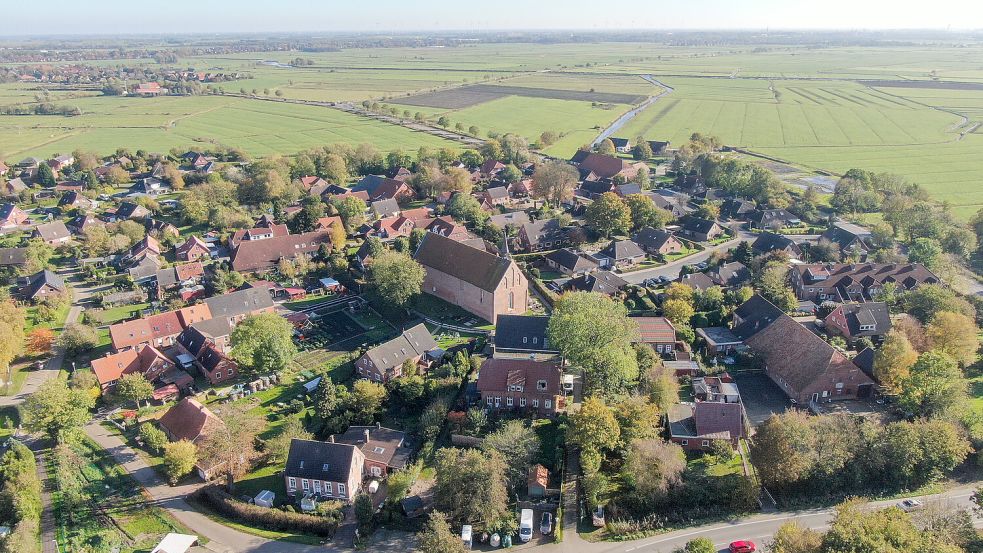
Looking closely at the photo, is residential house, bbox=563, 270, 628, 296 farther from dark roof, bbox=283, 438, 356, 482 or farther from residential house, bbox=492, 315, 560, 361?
dark roof, bbox=283, 438, 356, 482

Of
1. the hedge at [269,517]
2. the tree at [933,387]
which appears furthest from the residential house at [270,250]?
the tree at [933,387]

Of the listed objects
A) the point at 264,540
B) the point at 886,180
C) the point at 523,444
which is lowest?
the point at 264,540

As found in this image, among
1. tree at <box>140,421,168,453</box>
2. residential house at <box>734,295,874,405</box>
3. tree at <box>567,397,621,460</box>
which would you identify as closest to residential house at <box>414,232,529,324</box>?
tree at <box>567,397,621,460</box>

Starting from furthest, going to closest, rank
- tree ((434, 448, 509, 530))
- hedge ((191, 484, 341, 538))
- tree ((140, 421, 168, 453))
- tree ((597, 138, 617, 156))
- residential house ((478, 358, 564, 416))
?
tree ((597, 138, 617, 156)) < residential house ((478, 358, 564, 416)) < tree ((140, 421, 168, 453)) < hedge ((191, 484, 341, 538)) < tree ((434, 448, 509, 530))

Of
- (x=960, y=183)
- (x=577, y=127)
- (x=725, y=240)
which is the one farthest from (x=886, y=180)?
(x=577, y=127)

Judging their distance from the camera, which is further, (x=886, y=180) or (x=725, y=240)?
(x=886, y=180)

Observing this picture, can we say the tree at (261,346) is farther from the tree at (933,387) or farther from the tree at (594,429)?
the tree at (933,387)

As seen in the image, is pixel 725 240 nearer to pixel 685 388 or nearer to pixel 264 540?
pixel 685 388

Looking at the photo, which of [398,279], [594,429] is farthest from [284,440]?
[398,279]
